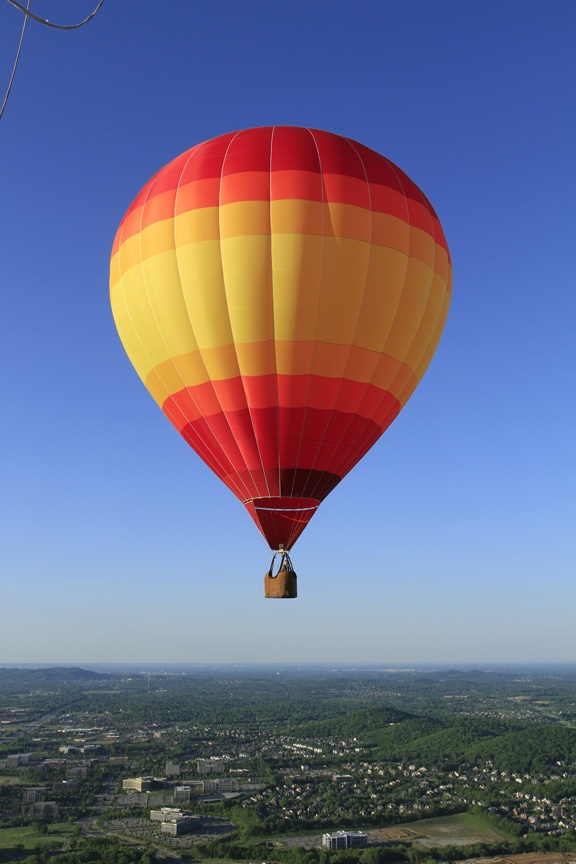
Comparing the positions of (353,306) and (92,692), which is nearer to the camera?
(353,306)

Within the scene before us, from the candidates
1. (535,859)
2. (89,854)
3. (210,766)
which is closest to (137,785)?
(210,766)

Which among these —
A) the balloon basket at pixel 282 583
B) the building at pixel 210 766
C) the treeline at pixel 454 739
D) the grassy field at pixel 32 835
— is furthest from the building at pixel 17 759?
the balloon basket at pixel 282 583

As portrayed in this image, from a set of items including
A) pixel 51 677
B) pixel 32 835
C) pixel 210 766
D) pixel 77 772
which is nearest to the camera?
pixel 32 835

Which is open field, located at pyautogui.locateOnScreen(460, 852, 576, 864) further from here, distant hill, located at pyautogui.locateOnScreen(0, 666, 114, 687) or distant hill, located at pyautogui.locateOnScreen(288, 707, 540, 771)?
distant hill, located at pyautogui.locateOnScreen(0, 666, 114, 687)

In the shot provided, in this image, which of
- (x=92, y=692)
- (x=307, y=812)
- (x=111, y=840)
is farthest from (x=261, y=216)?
(x=92, y=692)

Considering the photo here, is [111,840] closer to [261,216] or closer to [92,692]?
[261,216]

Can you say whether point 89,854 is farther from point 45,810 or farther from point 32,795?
point 32,795

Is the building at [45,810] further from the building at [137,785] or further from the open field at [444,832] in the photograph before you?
the open field at [444,832]
